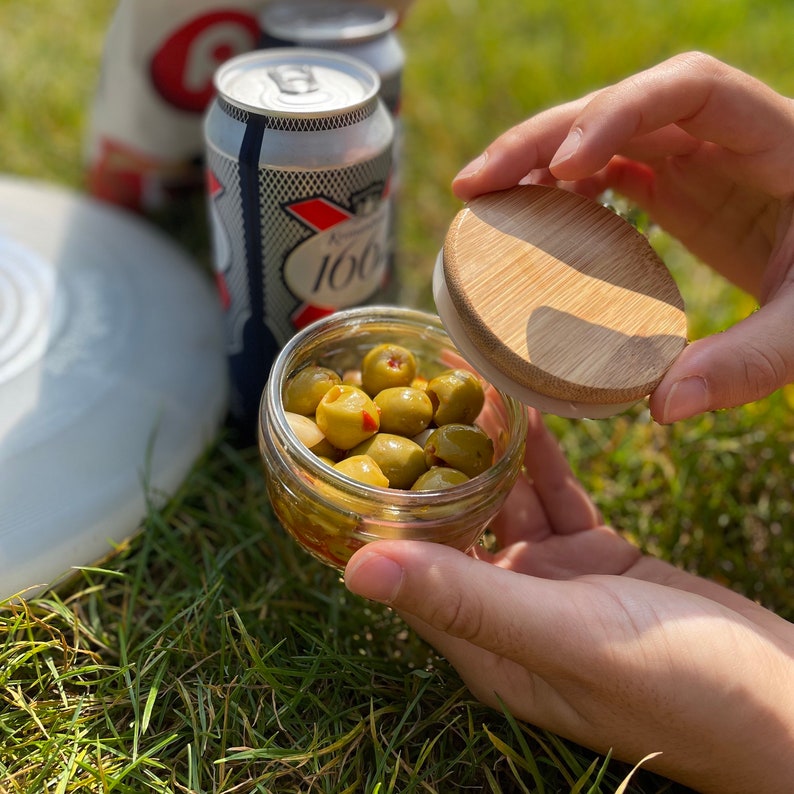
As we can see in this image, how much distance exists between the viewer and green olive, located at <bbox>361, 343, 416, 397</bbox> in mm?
1076

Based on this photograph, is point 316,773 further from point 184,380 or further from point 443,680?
point 184,380

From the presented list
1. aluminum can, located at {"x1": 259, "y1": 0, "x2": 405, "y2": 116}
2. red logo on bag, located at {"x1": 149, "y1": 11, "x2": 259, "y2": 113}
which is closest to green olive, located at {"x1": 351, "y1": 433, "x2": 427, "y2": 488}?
aluminum can, located at {"x1": 259, "y1": 0, "x2": 405, "y2": 116}

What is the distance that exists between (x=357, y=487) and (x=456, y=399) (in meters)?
0.21

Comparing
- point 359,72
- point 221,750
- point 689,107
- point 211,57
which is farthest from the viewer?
point 211,57

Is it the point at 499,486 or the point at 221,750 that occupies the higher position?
the point at 499,486

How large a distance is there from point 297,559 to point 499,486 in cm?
40

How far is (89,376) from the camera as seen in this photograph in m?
1.37

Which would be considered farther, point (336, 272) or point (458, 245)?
point (336, 272)

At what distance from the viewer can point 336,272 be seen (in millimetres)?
1233

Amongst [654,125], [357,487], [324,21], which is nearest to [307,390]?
[357,487]

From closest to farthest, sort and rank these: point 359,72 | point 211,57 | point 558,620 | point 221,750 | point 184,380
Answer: point 558,620, point 221,750, point 359,72, point 184,380, point 211,57

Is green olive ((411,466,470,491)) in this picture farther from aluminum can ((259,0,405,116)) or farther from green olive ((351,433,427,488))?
aluminum can ((259,0,405,116))

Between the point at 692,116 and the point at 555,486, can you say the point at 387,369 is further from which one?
the point at 692,116

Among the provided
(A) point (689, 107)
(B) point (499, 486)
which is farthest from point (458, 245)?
(A) point (689, 107)
